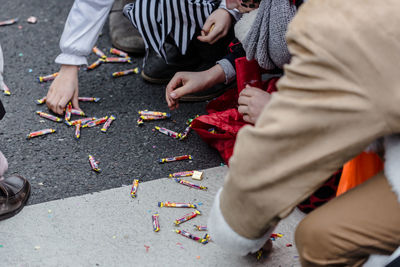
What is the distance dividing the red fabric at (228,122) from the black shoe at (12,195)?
80cm

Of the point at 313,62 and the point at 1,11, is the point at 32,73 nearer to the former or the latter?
the point at 1,11

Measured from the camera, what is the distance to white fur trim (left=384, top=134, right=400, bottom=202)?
1134mm

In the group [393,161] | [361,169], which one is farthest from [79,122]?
[393,161]

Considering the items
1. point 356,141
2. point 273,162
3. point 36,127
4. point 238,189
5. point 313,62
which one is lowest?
point 36,127

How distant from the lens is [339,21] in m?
1.01

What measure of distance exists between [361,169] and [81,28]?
5.08 feet

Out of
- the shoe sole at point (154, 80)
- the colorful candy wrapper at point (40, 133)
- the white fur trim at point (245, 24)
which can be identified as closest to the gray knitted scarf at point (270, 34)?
the white fur trim at point (245, 24)

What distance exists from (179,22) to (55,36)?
3.52ft

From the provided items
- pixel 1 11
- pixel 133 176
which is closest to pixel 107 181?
pixel 133 176

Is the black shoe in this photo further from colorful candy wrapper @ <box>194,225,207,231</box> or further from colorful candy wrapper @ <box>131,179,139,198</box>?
colorful candy wrapper @ <box>194,225,207,231</box>

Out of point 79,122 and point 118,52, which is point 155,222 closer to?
point 79,122

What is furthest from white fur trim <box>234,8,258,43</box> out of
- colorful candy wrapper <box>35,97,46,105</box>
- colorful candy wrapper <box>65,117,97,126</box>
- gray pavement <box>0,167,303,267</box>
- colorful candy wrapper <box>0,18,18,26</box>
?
colorful candy wrapper <box>0,18,18,26</box>

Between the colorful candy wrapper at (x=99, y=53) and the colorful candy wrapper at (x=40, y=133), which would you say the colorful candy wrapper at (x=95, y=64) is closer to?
the colorful candy wrapper at (x=99, y=53)

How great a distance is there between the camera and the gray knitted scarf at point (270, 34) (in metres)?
1.68
